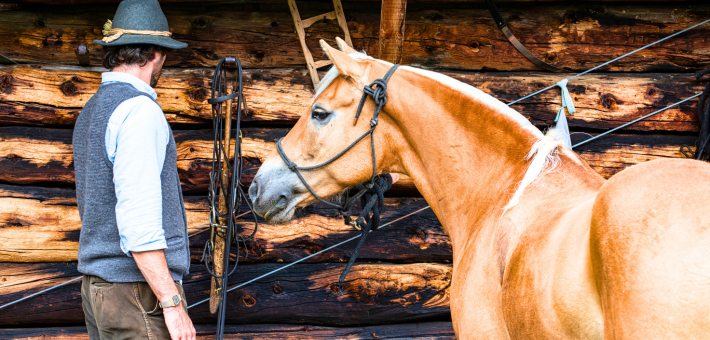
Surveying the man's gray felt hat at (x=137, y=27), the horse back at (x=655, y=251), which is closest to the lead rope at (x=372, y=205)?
the man's gray felt hat at (x=137, y=27)

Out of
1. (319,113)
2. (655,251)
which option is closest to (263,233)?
(319,113)

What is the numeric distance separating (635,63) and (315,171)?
8.44ft

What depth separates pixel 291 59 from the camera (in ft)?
10.0

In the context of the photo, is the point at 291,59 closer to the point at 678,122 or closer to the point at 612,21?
the point at 612,21

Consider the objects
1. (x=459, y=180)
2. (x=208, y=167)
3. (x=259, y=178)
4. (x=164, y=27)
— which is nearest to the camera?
(x=459, y=180)

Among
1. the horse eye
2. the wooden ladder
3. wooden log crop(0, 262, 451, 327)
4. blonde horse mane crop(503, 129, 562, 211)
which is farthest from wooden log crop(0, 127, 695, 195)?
blonde horse mane crop(503, 129, 562, 211)

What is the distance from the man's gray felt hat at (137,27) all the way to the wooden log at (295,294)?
5.36ft

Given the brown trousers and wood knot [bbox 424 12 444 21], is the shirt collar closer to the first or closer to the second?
the brown trousers

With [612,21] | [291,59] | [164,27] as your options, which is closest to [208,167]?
[291,59]

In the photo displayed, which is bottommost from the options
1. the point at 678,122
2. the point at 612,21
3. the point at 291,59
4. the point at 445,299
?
the point at 445,299

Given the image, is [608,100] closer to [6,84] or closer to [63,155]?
[63,155]

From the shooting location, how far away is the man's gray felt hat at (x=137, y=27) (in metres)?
1.79

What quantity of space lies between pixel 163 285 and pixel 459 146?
1212 mm

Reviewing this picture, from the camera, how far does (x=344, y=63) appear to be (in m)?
1.83
